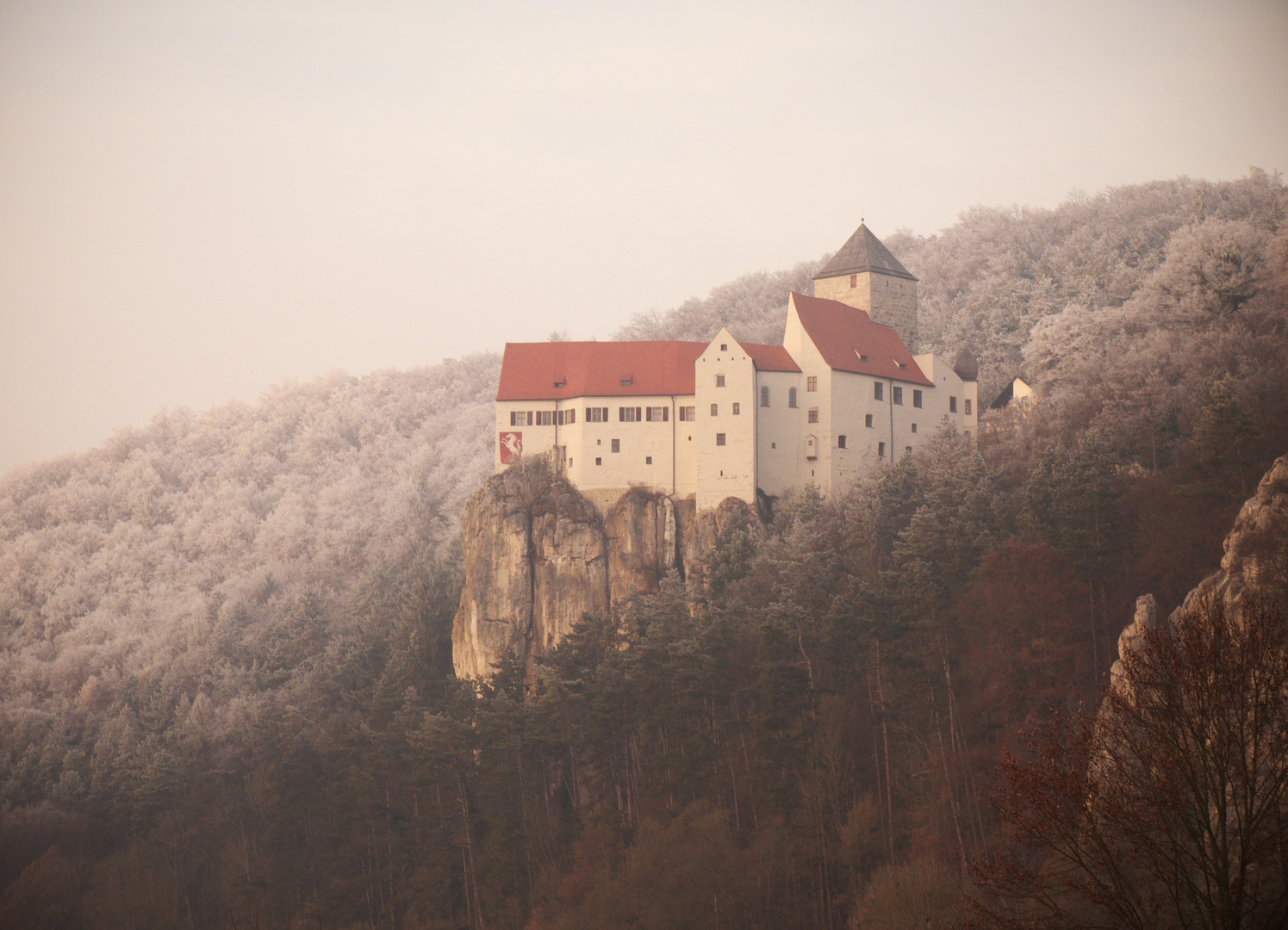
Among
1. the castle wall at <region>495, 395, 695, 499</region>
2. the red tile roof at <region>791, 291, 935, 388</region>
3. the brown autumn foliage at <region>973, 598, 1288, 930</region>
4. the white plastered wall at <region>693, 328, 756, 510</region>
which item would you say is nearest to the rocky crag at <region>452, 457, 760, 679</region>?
the castle wall at <region>495, 395, 695, 499</region>

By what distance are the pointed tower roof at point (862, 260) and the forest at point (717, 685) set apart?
8.25 meters

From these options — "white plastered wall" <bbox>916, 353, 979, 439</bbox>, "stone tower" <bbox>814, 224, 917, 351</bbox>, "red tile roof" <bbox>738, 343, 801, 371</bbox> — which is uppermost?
"stone tower" <bbox>814, 224, 917, 351</bbox>

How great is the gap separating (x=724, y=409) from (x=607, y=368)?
618 cm

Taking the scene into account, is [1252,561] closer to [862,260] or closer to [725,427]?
[725,427]

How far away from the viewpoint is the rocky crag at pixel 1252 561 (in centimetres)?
3406

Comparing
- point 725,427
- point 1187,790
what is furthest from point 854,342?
point 1187,790

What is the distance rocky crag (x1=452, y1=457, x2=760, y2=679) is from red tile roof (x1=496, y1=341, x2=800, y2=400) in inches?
146

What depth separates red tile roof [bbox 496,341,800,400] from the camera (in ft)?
200

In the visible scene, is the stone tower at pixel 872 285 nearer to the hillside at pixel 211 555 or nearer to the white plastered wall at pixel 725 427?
the white plastered wall at pixel 725 427

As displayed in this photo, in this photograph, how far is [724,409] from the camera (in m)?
58.8

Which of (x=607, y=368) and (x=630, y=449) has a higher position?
(x=607, y=368)

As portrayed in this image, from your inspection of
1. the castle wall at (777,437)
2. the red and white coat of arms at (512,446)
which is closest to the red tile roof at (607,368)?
the castle wall at (777,437)

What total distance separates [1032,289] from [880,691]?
4723 centimetres

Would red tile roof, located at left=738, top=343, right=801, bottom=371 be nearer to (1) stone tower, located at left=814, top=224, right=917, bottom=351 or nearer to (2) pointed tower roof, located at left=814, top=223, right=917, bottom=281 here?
(1) stone tower, located at left=814, top=224, right=917, bottom=351
